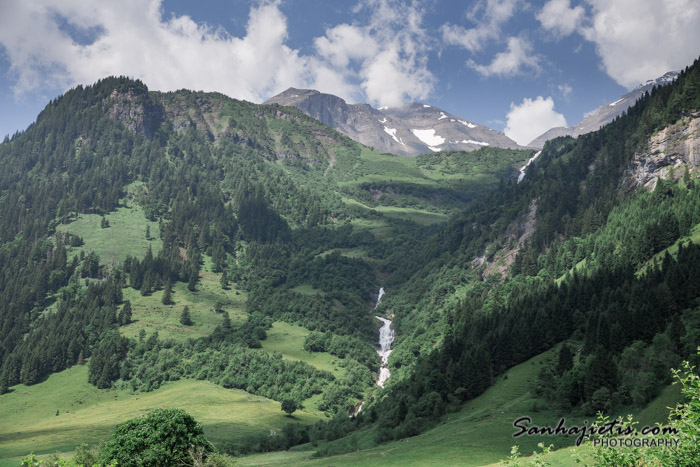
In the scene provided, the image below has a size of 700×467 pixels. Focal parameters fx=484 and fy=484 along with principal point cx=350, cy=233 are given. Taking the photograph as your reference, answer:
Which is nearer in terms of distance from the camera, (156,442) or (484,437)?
(156,442)

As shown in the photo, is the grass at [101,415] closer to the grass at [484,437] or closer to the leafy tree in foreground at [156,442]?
the grass at [484,437]

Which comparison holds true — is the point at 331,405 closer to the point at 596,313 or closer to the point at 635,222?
the point at 596,313

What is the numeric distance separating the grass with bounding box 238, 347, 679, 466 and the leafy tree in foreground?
3352 cm

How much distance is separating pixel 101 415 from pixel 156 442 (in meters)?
128

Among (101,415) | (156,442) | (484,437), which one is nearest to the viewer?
(156,442)

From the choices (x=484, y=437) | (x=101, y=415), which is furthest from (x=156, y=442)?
(x=101, y=415)

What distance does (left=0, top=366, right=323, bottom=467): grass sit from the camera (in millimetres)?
138375

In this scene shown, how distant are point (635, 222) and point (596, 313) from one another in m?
72.8

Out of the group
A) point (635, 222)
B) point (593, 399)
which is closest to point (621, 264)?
point (635, 222)

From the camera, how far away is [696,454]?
23.5 meters

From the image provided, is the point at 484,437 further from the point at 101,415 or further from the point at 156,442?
the point at 101,415

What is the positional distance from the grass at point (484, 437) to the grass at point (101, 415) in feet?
136

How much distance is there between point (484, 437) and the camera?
282 feet

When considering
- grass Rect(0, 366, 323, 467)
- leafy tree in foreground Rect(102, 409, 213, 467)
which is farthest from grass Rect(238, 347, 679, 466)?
grass Rect(0, 366, 323, 467)
